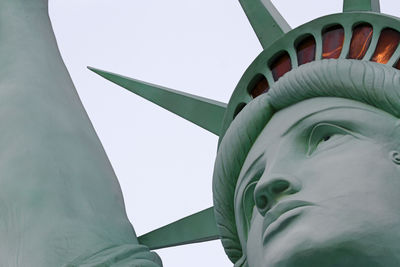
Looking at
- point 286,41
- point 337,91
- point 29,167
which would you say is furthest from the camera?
point 29,167

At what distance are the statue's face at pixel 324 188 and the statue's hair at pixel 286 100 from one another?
7 centimetres

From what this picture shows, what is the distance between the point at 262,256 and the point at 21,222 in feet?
7.04

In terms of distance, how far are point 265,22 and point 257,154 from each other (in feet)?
4.43

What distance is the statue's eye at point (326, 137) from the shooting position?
6877mm

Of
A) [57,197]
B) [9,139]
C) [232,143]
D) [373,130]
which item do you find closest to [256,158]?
[232,143]

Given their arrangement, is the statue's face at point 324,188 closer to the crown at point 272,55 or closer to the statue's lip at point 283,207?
the statue's lip at point 283,207

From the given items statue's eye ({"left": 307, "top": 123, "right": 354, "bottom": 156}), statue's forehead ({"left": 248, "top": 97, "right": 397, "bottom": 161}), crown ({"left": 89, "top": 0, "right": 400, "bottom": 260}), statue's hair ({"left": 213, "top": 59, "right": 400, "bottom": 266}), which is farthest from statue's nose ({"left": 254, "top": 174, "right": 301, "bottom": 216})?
crown ({"left": 89, "top": 0, "right": 400, "bottom": 260})

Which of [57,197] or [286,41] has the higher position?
[286,41]

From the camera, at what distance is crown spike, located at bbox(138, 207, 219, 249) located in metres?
8.31

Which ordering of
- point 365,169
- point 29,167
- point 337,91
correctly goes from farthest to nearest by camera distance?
point 29,167, point 337,91, point 365,169

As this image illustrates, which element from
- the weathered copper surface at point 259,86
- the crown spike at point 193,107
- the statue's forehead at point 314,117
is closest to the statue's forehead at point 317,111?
the statue's forehead at point 314,117

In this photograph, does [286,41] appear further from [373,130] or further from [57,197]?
[57,197]

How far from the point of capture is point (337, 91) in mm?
7082

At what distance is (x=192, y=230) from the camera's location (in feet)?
27.3
